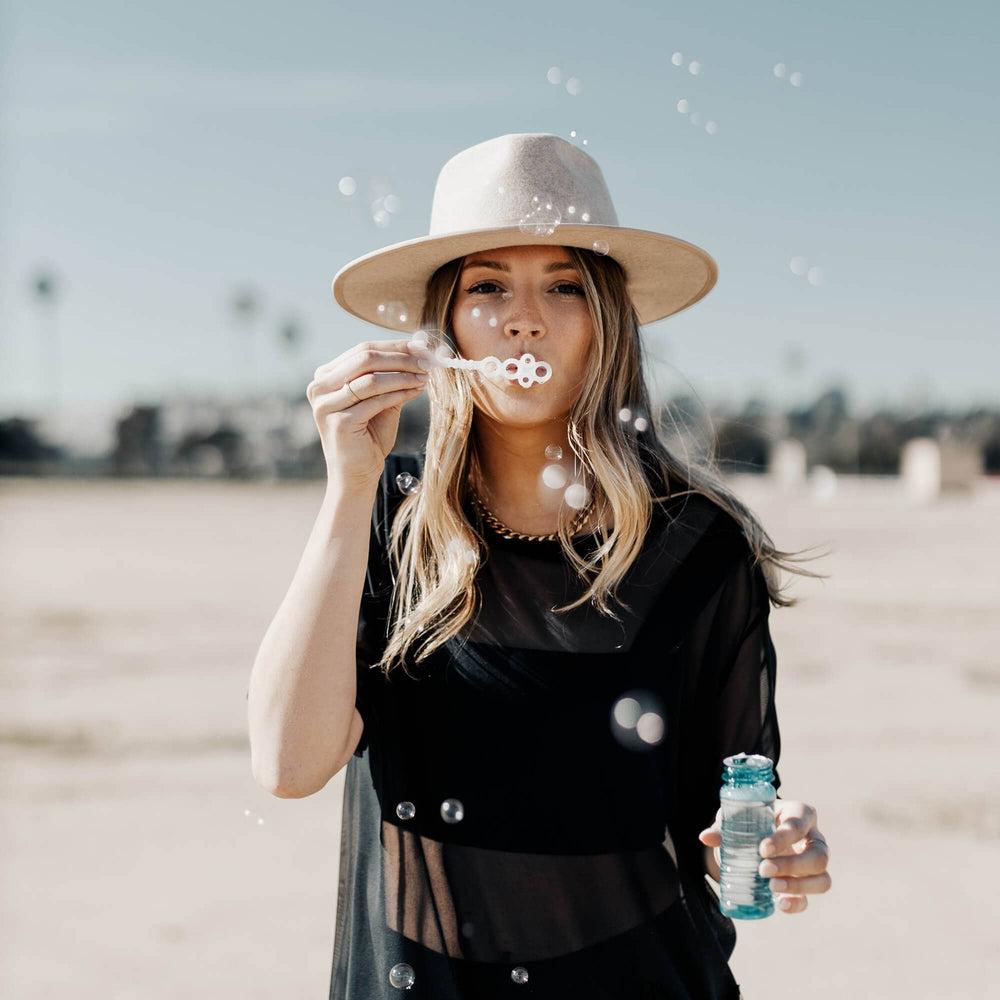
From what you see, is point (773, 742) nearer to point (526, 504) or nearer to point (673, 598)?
point (673, 598)

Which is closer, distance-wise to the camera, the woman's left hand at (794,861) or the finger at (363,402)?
the woman's left hand at (794,861)

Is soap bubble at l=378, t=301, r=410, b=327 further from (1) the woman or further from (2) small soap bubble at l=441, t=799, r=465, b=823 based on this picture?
(2) small soap bubble at l=441, t=799, r=465, b=823

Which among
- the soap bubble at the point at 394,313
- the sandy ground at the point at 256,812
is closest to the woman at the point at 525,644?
the soap bubble at the point at 394,313

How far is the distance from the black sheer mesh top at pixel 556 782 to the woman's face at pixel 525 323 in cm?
27

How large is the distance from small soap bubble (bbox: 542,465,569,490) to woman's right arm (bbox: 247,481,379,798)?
16.3 inches

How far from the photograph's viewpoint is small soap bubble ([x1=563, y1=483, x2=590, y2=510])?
2.11 m

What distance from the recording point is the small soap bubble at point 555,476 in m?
2.14

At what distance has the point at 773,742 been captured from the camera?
199cm

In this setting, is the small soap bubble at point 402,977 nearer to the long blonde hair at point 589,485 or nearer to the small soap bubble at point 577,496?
the long blonde hair at point 589,485

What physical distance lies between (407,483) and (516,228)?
0.51 meters

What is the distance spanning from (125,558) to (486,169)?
814 inches

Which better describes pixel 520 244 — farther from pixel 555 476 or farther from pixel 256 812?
pixel 256 812

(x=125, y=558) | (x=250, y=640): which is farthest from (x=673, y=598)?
(x=125, y=558)

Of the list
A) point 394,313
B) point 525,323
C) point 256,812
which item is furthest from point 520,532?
point 256,812
